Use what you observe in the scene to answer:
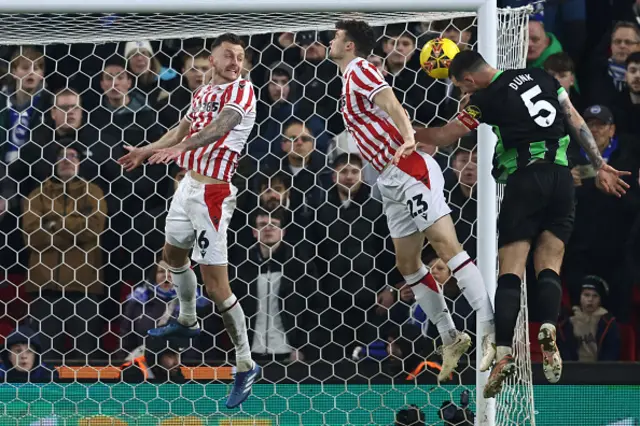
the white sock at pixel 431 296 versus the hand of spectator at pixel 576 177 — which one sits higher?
the hand of spectator at pixel 576 177

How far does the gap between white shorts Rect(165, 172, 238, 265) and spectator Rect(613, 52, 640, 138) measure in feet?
9.93

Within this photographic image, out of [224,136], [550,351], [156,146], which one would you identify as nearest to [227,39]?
[224,136]

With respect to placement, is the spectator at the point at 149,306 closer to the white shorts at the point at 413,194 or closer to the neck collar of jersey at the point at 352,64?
the white shorts at the point at 413,194

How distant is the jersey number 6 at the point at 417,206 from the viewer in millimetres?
6930

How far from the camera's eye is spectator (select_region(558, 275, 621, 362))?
8500mm

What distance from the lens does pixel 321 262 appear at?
8.73 metres

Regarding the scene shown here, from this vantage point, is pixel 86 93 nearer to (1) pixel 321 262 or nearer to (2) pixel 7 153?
(2) pixel 7 153

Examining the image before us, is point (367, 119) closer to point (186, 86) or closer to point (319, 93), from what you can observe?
point (319, 93)

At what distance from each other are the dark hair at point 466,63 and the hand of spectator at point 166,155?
1382mm

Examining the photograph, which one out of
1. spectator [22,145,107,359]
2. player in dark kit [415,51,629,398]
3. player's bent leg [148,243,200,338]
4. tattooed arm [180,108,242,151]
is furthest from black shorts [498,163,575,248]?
spectator [22,145,107,359]

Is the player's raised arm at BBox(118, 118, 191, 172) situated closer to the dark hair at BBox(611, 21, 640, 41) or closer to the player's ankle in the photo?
the player's ankle

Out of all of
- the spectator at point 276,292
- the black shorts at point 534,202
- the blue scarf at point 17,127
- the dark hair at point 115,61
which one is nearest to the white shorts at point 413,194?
the black shorts at point 534,202

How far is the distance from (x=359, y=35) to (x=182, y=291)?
1.65 m

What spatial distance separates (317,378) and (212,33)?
2034mm
